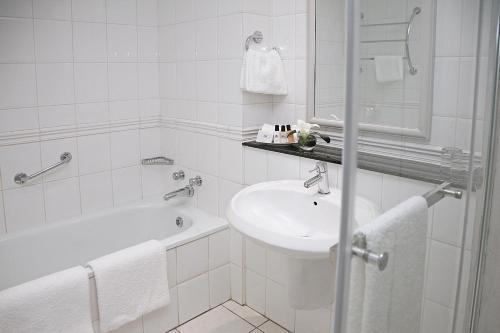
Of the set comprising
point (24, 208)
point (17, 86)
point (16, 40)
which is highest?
point (16, 40)

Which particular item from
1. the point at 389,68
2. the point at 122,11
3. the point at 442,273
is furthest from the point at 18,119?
the point at 442,273

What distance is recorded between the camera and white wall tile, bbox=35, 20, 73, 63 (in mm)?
2271

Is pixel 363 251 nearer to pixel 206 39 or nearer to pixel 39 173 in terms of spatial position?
pixel 206 39

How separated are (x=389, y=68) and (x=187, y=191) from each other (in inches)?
73.1

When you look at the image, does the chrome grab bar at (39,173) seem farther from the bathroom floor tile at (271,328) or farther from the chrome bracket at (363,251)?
the chrome bracket at (363,251)

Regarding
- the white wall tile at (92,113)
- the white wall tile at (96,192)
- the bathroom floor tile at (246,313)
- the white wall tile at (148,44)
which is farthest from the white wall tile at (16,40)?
the bathroom floor tile at (246,313)

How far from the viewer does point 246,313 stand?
236 cm

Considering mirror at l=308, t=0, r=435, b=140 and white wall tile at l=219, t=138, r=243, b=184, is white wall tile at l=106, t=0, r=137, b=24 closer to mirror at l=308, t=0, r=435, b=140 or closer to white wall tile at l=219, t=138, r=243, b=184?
white wall tile at l=219, t=138, r=243, b=184

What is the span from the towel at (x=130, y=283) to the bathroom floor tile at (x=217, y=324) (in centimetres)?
26

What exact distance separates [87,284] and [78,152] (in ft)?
3.29

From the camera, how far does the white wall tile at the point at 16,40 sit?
2156 mm

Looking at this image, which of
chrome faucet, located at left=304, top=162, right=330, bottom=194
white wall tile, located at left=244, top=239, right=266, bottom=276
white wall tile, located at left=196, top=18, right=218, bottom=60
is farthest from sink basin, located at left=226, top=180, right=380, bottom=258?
white wall tile, located at left=196, top=18, right=218, bottom=60

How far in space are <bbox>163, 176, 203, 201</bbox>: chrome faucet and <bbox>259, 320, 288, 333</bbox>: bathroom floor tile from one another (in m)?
0.89

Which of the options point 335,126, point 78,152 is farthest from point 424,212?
point 78,152
